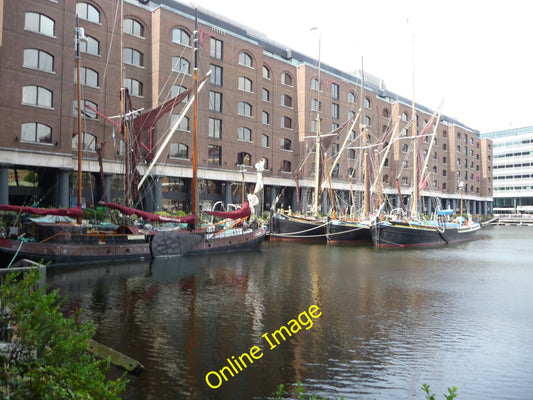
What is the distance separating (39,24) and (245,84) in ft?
73.7

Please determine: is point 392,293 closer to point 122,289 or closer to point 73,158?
point 122,289

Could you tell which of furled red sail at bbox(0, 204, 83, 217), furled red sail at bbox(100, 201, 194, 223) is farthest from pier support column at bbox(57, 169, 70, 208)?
furled red sail at bbox(0, 204, 83, 217)

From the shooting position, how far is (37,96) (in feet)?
110

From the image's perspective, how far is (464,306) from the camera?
14.9 m

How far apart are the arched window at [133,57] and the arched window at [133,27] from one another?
1665 mm

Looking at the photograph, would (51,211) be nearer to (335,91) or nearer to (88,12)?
(88,12)

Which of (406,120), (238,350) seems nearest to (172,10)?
(238,350)

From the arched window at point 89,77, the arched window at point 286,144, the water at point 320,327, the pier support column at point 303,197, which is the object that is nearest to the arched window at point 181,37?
the arched window at point 89,77

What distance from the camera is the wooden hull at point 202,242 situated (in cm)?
2707

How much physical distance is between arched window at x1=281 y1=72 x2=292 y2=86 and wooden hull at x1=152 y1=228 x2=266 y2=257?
2808 cm

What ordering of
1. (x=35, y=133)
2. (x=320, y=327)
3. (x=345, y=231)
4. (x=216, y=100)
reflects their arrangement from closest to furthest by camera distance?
(x=320, y=327) → (x=35, y=133) → (x=345, y=231) → (x=216, y=100)

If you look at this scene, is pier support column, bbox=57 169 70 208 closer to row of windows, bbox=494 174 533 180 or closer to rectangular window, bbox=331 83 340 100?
rectangular window, bbox=331 83 340 100

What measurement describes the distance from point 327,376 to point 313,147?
4651 cm

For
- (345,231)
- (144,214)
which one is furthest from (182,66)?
(345,231)
